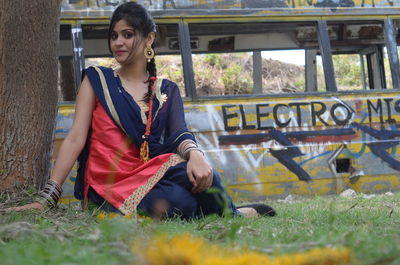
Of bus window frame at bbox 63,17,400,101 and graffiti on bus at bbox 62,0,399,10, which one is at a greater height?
graffiti on bus at bbox 62,0,399,10

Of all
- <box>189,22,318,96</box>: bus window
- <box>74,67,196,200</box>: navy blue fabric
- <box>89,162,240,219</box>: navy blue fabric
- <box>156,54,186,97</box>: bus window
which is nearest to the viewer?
<box>89,162,240,219</box>: navy blue fabric

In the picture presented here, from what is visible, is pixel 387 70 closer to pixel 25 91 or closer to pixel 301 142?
pixel 301 142

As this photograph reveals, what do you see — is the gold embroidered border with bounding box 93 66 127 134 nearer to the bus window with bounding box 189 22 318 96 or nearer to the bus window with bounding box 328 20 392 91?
the bus window with bounding box 189 22 318 96

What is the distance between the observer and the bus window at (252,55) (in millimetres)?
7484

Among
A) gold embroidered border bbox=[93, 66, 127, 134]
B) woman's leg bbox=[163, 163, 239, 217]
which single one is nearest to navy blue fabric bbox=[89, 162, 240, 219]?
woman's leg bbox=[163, 163, 239, 217]

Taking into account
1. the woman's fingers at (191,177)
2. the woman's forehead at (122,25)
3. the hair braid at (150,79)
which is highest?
the woman's forehead at (122,25)

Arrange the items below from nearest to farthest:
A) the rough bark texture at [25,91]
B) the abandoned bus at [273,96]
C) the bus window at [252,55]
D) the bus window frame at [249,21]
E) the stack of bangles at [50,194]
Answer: the stack of bangles at [50,194], the rough bark texture at [25,91], the bus window frame at [249,21], the abandoned bus at [273,96], the bus window at [252,55]

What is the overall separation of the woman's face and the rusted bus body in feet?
9.26

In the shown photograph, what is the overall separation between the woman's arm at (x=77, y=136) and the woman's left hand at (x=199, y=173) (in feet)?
2.27

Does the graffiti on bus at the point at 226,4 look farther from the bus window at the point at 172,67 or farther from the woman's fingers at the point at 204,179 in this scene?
the woman's fingers at the point at 204,179

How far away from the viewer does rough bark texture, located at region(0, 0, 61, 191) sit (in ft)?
12.5

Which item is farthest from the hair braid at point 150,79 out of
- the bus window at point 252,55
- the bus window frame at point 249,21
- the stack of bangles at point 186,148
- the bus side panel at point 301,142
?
the bus window at point 252,55

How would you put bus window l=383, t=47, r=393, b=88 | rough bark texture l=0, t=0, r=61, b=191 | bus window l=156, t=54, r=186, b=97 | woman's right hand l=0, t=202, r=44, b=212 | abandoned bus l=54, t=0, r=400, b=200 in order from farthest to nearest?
bus window l=383, t=47, r=393, b=88 < bus window l=156, t=54, r=186, b=97 < abandoned bus l=54, t=0, r=400, b=200 < rough bark texture l=0, t=0, r=61, b=191 < woman's right hand l=0, t=202, r=44, b=212

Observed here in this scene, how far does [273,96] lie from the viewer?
7.22 metres
